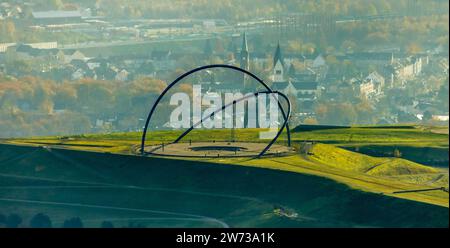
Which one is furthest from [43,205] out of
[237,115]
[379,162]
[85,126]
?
[85,126]

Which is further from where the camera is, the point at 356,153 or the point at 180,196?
the point at 356,153

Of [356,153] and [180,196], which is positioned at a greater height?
[356,153]

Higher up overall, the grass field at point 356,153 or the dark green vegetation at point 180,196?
the grass field at point 356,153

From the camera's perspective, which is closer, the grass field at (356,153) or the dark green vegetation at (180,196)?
the dark green vegetation at (180,196)
